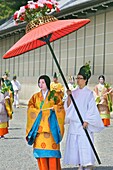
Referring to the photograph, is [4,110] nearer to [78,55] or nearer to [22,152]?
[22,152]

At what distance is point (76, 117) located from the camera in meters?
8.05

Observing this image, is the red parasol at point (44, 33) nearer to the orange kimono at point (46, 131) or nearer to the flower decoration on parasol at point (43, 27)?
the flower decoration on parasol at point (43, 27)

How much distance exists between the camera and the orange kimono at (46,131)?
7711 millimetres

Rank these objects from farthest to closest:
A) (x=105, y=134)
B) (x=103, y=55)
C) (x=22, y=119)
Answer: (x=103, y=55) < (x=22, y=119) < (x=105, y=134)

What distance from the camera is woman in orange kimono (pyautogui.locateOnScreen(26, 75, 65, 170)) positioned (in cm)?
771

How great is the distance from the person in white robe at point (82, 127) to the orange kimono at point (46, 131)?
0.34 meters

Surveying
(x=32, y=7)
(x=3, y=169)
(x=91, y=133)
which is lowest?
(x=3, y=169)

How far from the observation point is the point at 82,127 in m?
8.03

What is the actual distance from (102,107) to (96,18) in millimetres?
7508

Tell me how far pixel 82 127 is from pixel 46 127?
1.99ft

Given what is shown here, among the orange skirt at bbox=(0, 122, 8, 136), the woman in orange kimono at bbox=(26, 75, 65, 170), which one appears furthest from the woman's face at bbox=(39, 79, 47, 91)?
the orange skirt at bbox=(0, 122, 8, 136)

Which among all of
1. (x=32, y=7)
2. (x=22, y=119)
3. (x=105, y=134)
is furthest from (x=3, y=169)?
(x=22, y=119)

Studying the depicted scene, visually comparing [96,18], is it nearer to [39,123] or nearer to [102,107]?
[102,107]

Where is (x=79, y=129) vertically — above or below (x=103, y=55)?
below
